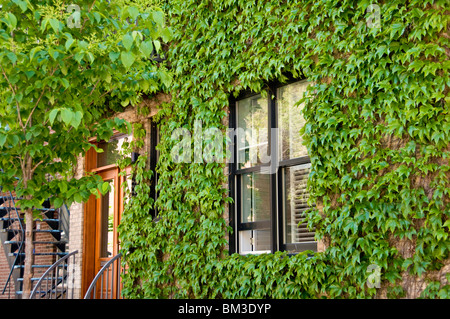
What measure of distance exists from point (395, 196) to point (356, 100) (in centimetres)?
109

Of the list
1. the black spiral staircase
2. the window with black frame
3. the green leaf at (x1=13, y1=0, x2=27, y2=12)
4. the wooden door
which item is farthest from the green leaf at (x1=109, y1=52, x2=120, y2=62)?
the black spiral staircase

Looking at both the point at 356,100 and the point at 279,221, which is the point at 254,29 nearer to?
the point at 356,100

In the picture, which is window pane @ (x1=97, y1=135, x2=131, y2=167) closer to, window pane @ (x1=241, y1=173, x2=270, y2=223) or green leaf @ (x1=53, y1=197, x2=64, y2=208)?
window pane @ (x1=241, y1=173, x2=270, y2=223)

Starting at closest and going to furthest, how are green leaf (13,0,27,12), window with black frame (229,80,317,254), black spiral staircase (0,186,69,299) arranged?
1. green leaf (13,0,27,12)
2. window with black frame (229,80,317,254)
3. black spiral staircase (0,186,69,299)

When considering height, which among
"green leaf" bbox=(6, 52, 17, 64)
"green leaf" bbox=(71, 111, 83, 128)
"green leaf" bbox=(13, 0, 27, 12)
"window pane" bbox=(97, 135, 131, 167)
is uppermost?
"green leaf" bbox=(13, 0, 27, 12)

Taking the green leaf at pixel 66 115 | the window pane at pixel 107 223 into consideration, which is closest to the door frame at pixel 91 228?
the window pane at pixel 107 223

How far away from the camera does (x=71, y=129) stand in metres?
5.95

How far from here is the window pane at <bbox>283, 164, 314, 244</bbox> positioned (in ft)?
20.3

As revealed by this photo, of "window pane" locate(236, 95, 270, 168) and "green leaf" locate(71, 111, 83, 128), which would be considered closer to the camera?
"green leaf" locate(71, 111, 83, 128)

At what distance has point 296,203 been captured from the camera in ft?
20.7

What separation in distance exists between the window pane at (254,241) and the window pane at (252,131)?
0.87m

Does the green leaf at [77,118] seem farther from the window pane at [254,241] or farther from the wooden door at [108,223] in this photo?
the wooden door at [108,223]

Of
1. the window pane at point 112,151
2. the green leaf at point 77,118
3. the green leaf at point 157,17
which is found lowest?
the green leaf at point 77,118

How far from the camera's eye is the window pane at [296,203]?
6195 millimetres
